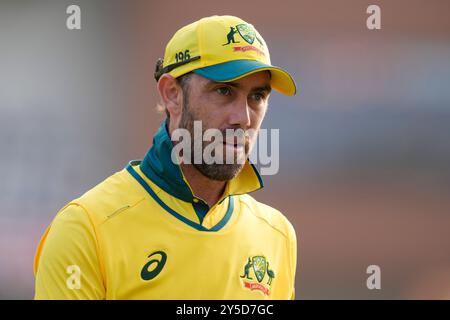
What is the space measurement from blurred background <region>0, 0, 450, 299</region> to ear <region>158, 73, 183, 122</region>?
2285 millimetres

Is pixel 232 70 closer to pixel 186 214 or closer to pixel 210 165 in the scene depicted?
pixel 210 165

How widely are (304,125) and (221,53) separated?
8.79ft

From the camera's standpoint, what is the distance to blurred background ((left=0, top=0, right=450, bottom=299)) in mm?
4086

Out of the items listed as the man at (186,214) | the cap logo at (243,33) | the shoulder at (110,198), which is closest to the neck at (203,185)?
the man at (186,214)

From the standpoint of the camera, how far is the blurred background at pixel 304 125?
4.09 meters

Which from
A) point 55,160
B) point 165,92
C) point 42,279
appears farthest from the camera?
point 55,160

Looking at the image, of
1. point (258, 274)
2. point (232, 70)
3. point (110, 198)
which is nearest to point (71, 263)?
point (110, 198)

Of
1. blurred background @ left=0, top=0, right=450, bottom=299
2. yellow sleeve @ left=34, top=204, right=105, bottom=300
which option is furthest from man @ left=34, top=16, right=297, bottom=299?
blurred background @ left=0, top=0, right=450, bottom=299

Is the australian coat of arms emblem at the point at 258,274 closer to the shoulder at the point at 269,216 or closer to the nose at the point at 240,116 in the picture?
the shoulder at the point at 269,216

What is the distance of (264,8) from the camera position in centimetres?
442
